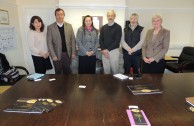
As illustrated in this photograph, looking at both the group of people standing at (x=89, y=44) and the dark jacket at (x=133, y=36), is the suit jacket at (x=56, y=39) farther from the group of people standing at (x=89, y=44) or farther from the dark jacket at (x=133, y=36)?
the dark jacket at (x=133, y=36)

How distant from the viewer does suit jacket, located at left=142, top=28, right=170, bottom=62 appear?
9.22ft

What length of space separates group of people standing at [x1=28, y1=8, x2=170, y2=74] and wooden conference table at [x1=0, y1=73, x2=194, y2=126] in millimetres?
995

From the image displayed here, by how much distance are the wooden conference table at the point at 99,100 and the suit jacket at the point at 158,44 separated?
0.77 meters

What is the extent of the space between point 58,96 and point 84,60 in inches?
67.7

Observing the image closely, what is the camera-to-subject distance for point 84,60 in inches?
127

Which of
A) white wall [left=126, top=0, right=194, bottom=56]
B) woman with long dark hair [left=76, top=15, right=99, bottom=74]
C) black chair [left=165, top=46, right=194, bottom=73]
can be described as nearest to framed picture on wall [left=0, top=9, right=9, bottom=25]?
woman with long dark hair [left=76, top=15, right=99, bottom=74]

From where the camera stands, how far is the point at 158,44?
2861 mm

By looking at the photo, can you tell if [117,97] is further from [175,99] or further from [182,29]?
[182,29]

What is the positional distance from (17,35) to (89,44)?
6.45 ft

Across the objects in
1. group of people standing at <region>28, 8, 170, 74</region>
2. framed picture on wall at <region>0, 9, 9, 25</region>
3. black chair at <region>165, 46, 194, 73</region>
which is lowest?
black chair at <region>165, 46, 194, 73</region>

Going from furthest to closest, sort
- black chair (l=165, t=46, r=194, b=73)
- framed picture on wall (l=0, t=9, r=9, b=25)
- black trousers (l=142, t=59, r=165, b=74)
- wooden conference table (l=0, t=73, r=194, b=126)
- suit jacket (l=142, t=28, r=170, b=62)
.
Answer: black chair (l=165, t=46, r=194, b=73), framed picture on wall (l=0, t=9, r=9, b=25), black trousers (l=142, t=59, r=165, b=74), suit jacket (l=142, t=28, r=170, b=62), wooden conference table (l=0, t=73, r=194, b=126)

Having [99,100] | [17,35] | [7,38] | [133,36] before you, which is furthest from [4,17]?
[99,100]

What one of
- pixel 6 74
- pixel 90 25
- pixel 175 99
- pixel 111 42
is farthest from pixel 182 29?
pixel 6 74

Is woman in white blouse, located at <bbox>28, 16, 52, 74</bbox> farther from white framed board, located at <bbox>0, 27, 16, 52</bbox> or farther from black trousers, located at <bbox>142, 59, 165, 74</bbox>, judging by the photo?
black trousers, located at <bbox>142, 59, 165, 74</bbox>
